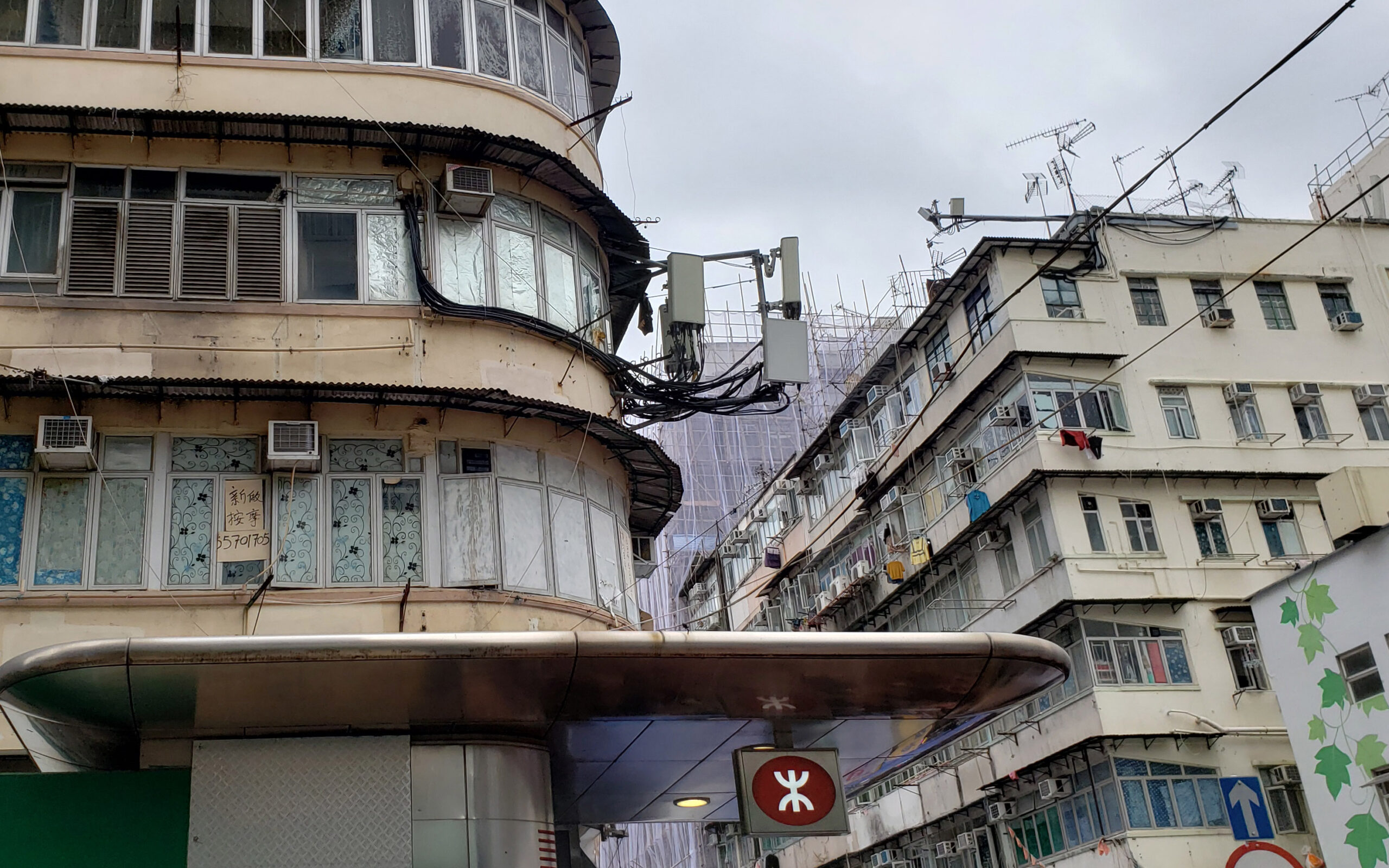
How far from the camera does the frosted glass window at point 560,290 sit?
13656 millimetres

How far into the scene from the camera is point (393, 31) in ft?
45.1

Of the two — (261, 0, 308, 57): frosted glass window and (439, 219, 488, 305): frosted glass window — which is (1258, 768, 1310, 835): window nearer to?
(439, 219, 488, 305): frosted glass window

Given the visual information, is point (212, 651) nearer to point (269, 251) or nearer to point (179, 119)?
point (269, 251)

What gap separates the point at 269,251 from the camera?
12477 millimetres

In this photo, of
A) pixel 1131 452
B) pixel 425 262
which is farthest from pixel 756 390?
pixel 1131 452

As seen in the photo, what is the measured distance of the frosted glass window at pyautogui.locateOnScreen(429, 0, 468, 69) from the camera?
13836mm

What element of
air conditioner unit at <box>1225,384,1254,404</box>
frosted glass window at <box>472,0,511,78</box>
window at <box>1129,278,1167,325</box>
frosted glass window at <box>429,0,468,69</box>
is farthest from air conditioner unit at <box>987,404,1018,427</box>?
frosted glass window at <box>429,0,468,69</box>

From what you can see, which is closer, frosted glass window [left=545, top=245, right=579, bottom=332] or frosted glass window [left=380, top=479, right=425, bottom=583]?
frosted glass window [left=380, top=479, right=425, bottom=583]

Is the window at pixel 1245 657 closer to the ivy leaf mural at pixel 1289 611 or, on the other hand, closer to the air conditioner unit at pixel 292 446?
the ivy leaf mural at pixel 1289 611

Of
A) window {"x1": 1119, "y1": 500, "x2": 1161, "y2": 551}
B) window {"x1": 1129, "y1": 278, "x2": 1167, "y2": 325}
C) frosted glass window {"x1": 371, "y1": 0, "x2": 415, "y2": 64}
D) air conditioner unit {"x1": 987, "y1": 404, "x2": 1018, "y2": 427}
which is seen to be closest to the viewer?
frosted glass window {"x1": 371, "y1": 0, "x2": 415, "y2": 64}

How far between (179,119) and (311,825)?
6.79 metres

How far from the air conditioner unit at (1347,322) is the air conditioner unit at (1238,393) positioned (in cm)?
288

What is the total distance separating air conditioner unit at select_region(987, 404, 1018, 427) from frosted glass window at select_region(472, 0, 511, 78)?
1466 cm

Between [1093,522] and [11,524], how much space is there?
1933 centimetres
